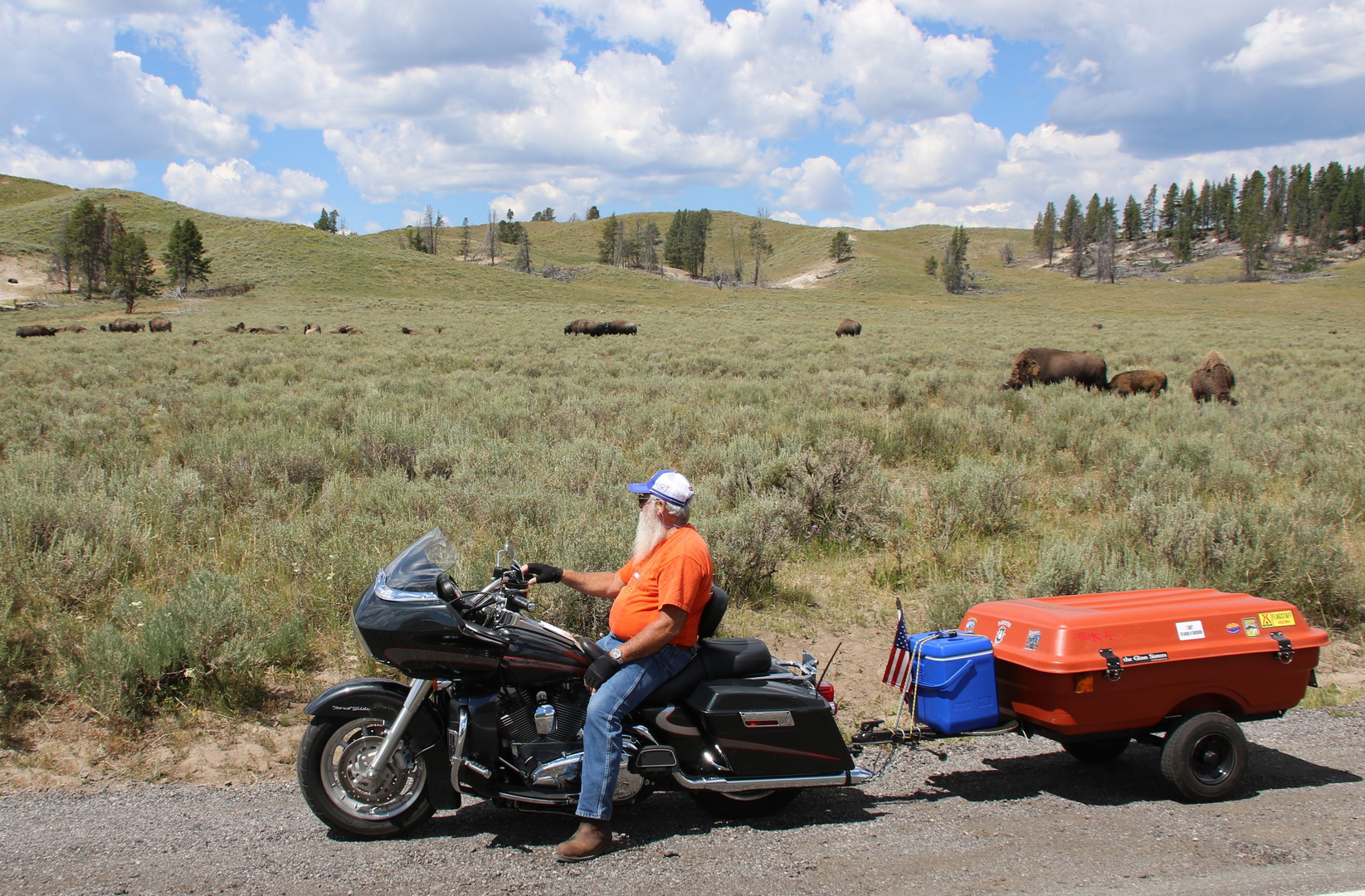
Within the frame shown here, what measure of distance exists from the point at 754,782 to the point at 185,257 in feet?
253

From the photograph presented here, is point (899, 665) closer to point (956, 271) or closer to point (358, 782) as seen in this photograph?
Answer: point (358, 782)

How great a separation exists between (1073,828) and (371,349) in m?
24.9

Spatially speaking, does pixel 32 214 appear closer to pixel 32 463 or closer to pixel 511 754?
pixel 32 463

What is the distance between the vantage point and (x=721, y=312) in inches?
2325

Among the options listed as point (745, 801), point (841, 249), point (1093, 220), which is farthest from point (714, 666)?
point (1093, 220)

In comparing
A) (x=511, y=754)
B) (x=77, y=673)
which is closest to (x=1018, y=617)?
(x=511, y=754)

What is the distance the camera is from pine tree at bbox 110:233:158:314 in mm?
56719

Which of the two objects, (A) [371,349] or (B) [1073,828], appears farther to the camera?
(A) [371,349]

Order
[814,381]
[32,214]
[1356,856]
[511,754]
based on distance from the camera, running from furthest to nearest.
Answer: [32,214]
[814,381]
[511,754]
[1356,856]

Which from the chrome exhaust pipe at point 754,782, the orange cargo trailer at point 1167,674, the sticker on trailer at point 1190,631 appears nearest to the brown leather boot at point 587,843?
the chrome exhaust pipe at point 754,782

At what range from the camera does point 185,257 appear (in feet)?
220

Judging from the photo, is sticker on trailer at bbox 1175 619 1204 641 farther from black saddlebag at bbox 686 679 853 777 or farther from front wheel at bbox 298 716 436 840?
front wheel at bbox 298 716 436 840

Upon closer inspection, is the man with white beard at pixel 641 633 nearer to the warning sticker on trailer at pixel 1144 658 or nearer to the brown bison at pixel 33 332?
the warning sticker on trailer at pixel 1144 658

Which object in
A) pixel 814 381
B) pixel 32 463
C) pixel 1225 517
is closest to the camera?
pixel 1225 517
